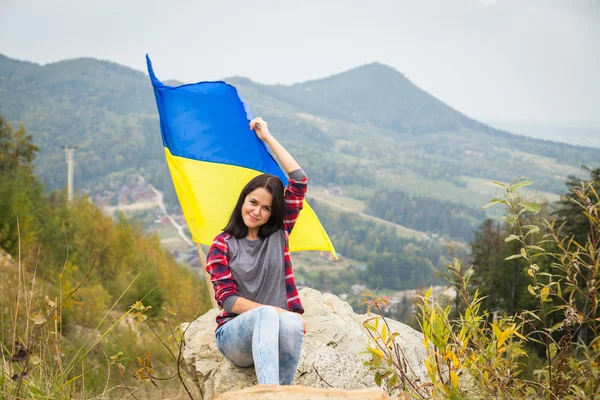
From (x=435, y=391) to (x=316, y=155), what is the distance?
17166 centimetres

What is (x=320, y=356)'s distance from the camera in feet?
12.3

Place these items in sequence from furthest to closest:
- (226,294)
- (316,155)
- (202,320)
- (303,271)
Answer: (316,155)
(303,271)
(202,320)
(226,294)

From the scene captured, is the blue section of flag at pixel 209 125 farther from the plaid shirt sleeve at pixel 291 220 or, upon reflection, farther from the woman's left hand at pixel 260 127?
the plaid shirt sleeve at pixel 291 220

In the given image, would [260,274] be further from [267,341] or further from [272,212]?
[267,341]

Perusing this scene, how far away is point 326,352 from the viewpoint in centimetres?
379

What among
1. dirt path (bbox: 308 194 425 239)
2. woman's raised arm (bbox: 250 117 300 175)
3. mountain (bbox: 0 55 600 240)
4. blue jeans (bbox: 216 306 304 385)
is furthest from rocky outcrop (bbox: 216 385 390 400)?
dirt path (bbox: 308 194 425 239)

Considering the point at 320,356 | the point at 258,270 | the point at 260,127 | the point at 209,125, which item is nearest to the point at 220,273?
the point at 258,270

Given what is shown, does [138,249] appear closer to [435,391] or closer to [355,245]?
[435,391]

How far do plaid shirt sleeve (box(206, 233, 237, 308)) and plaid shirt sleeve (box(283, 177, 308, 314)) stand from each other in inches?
15.4

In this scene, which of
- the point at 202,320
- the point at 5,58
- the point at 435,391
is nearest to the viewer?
the point at 435,391

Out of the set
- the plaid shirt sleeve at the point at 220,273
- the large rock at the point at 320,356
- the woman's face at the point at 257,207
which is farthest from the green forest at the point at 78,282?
the woman's face at the point at 257,207

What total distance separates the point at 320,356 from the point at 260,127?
1.82 metres

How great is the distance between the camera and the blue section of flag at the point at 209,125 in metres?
4.70

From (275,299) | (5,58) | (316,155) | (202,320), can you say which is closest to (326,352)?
(275,299)
